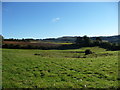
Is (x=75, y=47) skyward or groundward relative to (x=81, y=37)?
groundward

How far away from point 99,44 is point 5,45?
112 feet

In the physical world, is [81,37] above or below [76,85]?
above

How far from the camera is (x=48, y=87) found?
689cm

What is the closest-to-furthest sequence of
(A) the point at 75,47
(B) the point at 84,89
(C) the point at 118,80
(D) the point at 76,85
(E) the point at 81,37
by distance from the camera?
1. (B) the point at 84,89
2. (D) the point at 76,85
3. (C) the point at 118,80
4. (A) the point at 75,47
5. (E) the point at 81,37

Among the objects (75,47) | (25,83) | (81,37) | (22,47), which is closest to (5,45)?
(22,47)

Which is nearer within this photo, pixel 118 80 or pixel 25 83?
pixel 25 83

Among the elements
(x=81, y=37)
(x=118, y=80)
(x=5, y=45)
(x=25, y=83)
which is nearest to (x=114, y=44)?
(x=81, y=37)

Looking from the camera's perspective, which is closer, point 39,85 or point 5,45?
point 39,85

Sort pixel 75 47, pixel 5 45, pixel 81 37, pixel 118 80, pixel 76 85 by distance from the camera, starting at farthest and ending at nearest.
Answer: pixel 81 37, pixel 75 47, pixel 5 45, pixel 118 80, pixel 76 85

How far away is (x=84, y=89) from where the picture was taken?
6742 millimetres

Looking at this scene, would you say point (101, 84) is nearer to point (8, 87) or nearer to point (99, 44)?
point (8, 87)

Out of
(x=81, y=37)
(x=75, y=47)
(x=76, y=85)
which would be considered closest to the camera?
(x=76, y=85)

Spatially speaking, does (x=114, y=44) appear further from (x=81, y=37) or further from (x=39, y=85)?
(x=39, y=85)

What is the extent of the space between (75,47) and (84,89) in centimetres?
4399
